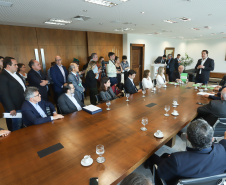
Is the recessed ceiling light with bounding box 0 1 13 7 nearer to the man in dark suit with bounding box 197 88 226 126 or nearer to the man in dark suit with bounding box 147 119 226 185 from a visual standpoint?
the man in dark suit with bounding box 147 119 226 185

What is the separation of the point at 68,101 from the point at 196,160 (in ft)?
7.33

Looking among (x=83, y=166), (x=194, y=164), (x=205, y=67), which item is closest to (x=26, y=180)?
(x=83, y=166)

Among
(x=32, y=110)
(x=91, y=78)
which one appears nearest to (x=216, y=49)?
(x=91, y=78)

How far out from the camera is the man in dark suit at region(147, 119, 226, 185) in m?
1.17

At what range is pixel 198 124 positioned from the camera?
131cm

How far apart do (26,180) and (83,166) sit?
0.46 metres

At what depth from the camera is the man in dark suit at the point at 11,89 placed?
271 centimetres

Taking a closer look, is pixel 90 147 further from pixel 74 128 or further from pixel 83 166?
pixel 74 128

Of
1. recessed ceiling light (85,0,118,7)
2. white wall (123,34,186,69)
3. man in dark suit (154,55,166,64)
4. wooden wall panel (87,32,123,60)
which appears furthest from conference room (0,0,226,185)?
man in dark suit (154,55,166,64)

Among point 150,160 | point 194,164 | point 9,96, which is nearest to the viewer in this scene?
point 194,164

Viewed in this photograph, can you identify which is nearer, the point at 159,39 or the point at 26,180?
the point at 26,180

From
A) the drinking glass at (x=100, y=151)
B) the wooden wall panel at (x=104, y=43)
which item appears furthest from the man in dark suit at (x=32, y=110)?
the wooden wall panel at (x=104, y=43)

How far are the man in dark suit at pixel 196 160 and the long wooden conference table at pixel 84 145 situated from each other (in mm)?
296

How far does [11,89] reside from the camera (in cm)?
282
